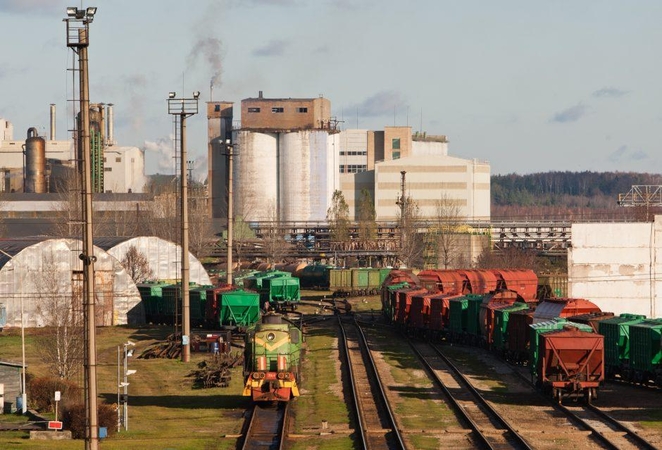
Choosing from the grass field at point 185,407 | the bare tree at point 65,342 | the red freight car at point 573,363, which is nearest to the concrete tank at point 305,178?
the grass field at point 185,407

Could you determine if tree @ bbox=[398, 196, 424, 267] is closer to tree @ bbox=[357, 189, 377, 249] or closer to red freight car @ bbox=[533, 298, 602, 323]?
tree @ bbox=[357, 189, 377, 249]

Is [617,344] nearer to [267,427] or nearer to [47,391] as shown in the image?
[267,427]

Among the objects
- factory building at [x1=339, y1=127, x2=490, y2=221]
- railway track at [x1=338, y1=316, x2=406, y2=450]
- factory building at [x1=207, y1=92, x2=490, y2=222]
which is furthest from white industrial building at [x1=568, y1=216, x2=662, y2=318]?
factory building at [x1=339, y1=127, x2=490, y2=221]

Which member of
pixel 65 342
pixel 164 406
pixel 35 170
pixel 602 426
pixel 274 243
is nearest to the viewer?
pixel 602 426

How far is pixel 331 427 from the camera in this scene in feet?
110

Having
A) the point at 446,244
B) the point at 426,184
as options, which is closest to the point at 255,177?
the point at 426,184

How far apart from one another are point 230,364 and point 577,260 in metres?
33.9

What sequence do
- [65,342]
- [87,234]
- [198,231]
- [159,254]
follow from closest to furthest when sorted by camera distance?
[87,234] → [65,342] → [159,254] → [198,231]

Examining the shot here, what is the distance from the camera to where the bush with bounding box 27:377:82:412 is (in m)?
39.9

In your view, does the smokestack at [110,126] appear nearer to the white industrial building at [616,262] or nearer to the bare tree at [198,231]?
the bare tree at [198,231]

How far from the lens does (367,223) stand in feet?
470

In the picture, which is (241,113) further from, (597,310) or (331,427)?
(331,427)

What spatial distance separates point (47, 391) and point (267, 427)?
435 inches

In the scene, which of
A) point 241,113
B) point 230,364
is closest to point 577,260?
point 230,364
